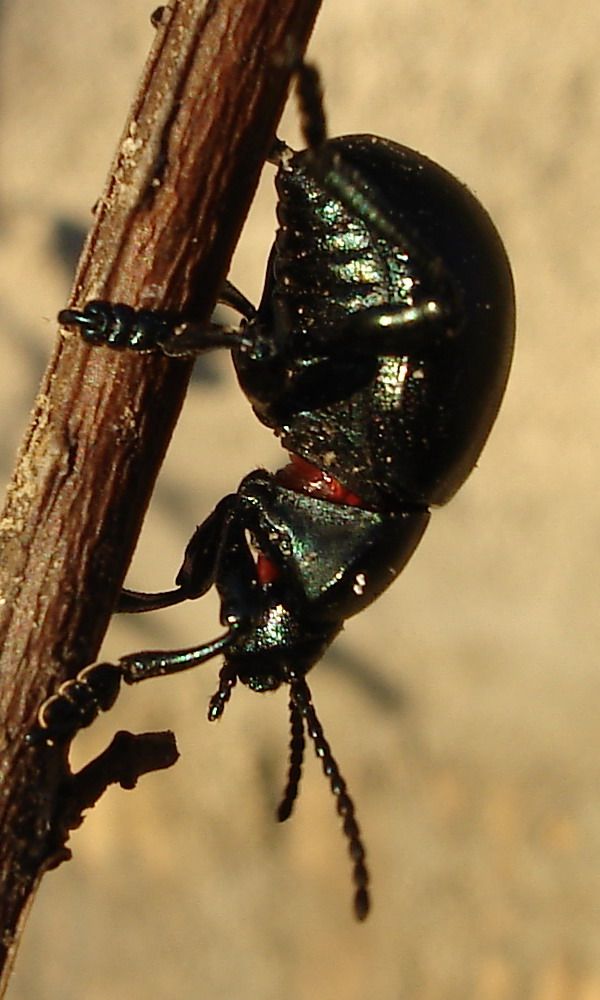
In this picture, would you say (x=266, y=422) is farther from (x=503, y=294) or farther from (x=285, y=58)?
(x=285, y=58)

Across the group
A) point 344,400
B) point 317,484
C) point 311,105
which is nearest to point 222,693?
point 317,484

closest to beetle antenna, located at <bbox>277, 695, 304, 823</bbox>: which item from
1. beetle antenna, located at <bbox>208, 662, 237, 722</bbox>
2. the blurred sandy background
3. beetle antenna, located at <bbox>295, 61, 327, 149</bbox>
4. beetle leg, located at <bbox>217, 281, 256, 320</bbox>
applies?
beetle antenna, located at <bbox>208, 662, 237, 722</bbox>

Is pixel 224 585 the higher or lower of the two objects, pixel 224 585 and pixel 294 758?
the higher

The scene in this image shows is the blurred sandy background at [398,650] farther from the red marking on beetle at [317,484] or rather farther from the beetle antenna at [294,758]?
the red marking on beetle at [317,484]

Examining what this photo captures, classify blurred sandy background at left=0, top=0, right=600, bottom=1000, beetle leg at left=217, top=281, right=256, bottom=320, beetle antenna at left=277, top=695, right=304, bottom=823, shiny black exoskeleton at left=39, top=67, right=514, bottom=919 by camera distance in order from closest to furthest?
shiny black exoskeleton at left=39, top=67, right=514, bottom=919 < beetle antenna at left=277, top=695, right=304, bottom=823 < beetle leg at left=217, top=281, right=256, bottom=320 < blurred sandy background at left=0, top=0, right=600, bottom=1000

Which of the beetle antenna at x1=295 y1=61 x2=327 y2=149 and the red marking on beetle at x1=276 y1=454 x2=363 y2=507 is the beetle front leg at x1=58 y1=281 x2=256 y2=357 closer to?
the beetle antenna at x1=295 y1=61 x2=327 y2=149

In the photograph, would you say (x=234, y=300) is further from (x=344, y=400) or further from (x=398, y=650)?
(x=398, y=650)
